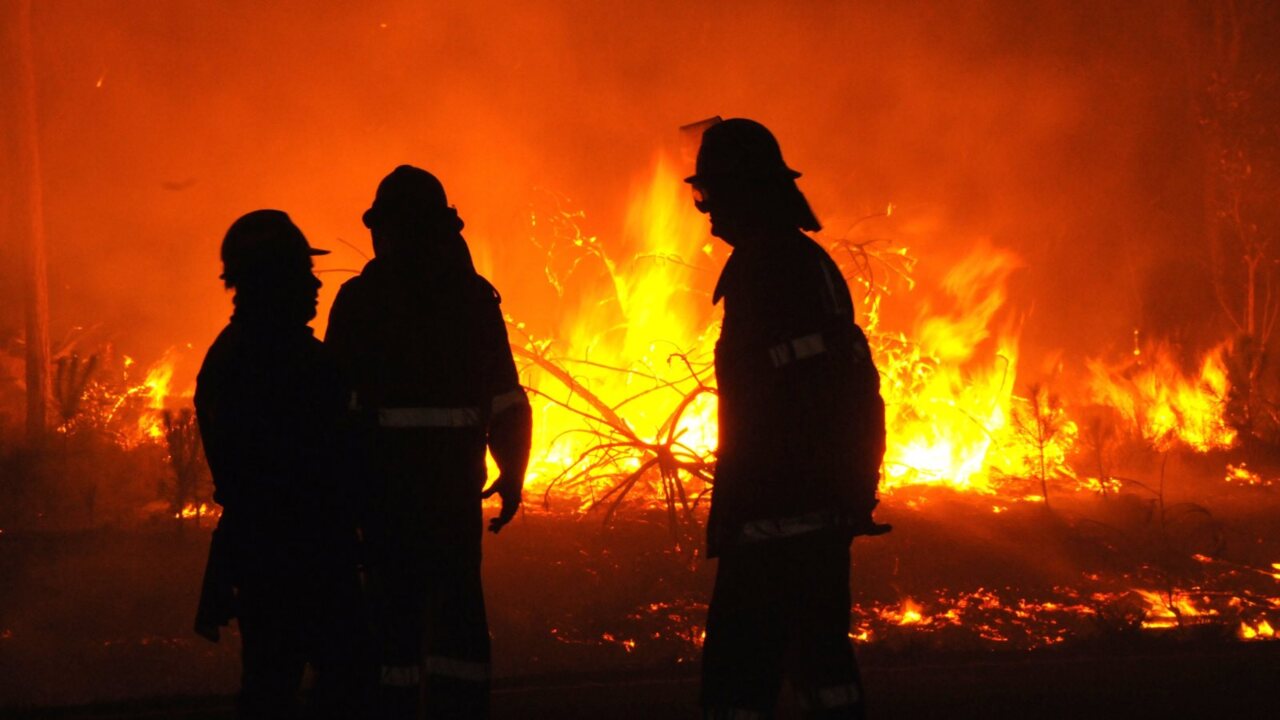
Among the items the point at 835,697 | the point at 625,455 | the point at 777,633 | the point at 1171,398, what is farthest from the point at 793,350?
the point at 1171,398

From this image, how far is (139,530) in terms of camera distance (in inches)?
269

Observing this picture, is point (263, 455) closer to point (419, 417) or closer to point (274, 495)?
point (274, 495)

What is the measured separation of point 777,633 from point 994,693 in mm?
2309

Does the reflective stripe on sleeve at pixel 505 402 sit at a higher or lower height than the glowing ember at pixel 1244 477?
lower

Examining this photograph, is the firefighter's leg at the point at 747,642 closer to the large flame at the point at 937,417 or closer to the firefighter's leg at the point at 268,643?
the firefighter's leg at the point at 268,643

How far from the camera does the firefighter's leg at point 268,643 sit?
315cm

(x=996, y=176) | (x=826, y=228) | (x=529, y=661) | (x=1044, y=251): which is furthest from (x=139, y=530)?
(x=1044, y=251)

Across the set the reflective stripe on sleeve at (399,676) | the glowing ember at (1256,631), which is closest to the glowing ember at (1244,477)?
the glowing ember at (1256,631)

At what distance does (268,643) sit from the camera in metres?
3.18

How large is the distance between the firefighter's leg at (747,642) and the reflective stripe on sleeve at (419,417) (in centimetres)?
107

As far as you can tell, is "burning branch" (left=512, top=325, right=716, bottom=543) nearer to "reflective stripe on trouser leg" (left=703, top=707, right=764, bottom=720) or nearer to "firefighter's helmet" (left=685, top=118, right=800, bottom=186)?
"firefighter's helmet" (left=685, top=118, right=800, bottom=186)

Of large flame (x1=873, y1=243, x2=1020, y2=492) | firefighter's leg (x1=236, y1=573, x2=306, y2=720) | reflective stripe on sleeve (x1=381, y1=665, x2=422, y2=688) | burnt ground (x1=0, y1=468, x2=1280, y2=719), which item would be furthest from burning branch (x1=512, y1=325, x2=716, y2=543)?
firefighter's leg (x1=236, y1=573, x2=306, y2=720)

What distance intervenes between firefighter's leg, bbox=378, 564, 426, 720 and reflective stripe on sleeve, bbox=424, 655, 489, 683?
50mm

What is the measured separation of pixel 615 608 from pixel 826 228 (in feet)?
29.3
